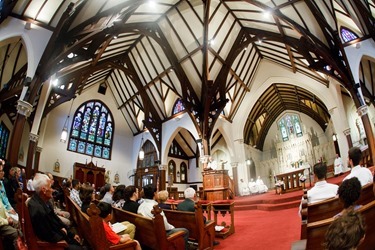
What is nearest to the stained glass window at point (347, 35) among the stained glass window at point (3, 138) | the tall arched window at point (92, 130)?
the tall arched window at point (92, 130)

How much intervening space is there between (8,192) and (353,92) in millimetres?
9625

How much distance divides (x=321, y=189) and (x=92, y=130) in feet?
46.1

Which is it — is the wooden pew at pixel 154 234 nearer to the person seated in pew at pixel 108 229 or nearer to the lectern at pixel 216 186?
the person seated in pew at pixel 108 229

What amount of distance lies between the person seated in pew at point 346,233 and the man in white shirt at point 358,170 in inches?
61.8

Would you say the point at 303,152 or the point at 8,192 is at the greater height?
the point at 303,152

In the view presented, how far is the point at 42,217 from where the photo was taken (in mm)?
2064

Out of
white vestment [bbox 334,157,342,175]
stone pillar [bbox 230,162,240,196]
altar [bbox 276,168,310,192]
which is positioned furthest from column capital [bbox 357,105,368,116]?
stone pillar [bbox 230,162,240,196]

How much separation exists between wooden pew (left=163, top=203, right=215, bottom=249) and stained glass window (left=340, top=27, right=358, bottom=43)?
26.3ft

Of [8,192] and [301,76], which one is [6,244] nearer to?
[8,192]

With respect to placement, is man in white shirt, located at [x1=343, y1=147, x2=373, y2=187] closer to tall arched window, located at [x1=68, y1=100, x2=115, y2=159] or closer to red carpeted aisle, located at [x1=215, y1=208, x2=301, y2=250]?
red carpeted aisle, located at [x1=215, y1=208, x2=301, y2=250]

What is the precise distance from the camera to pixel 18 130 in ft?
19.1

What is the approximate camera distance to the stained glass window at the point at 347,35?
25.8 ft

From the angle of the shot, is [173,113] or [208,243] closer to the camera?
[208,243]

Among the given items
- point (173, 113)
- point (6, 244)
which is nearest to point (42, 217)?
point (6, 244)
